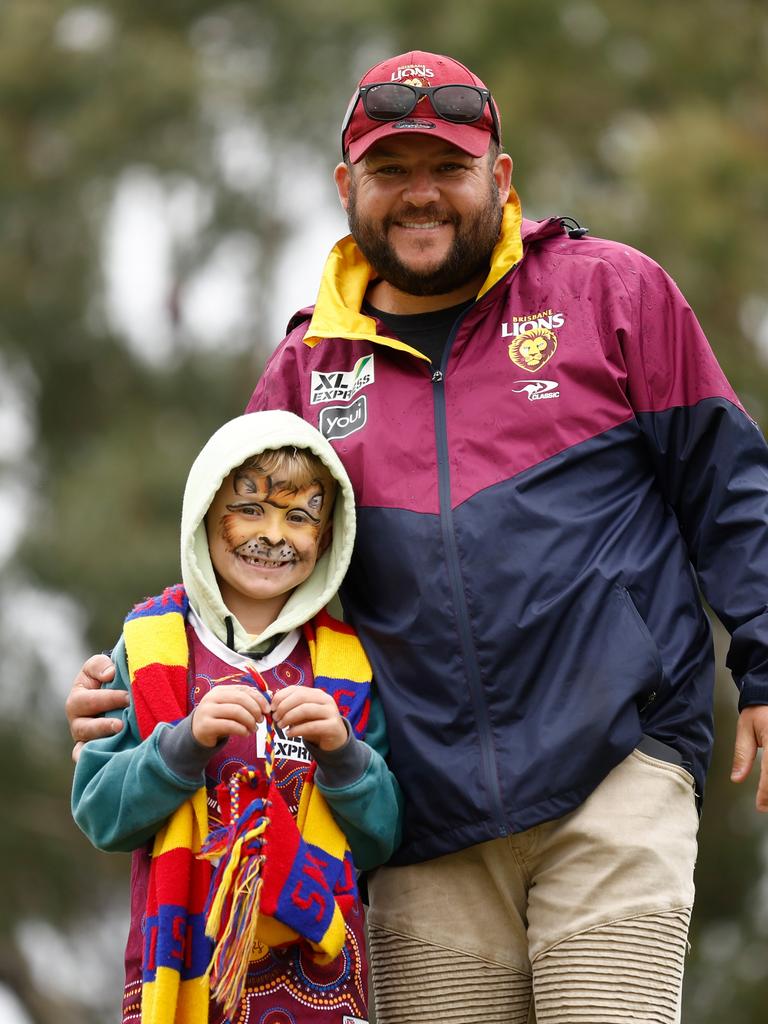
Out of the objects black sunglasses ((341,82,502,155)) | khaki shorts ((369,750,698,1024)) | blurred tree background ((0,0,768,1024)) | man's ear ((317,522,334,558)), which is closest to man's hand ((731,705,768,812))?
khaki shorts ((369,750,698,1024))

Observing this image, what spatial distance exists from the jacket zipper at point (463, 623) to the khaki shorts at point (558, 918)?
0.14 m

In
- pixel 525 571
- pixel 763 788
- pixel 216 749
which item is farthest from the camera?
pixel 525 571

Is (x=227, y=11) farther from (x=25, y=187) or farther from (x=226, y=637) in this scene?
(x=226, y=637)

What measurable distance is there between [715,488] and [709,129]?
702 centimetres

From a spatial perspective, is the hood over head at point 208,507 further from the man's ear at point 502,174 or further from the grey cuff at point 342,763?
the man's ear at point 502,174

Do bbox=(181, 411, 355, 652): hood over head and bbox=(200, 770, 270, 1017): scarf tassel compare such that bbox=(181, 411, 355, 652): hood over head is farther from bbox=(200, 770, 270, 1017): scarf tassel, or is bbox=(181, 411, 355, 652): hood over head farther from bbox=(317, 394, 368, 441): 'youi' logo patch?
bbox=(200, 770, 270, 1017): scarf tassel

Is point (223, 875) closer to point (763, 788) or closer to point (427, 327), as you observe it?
point (763, 788)

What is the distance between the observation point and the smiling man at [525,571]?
140 inches

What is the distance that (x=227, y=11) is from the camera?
1439 cm

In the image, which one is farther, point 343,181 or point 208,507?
point 343,181

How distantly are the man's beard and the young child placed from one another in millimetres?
432

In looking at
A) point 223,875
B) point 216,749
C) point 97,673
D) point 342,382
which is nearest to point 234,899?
point 223,875

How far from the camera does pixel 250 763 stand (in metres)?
3.56

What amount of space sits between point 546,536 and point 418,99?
97 centimetres
